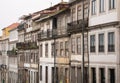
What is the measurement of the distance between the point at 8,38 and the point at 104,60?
7449cm

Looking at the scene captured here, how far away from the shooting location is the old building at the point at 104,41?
35.9m

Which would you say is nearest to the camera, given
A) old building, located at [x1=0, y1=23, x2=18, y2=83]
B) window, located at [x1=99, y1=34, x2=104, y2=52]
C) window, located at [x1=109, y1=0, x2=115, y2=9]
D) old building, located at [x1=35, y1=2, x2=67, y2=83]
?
window, located at [x1=109, y1=0, x2=115, y2=9]

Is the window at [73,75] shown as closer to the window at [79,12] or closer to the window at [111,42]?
the window at [79,12]

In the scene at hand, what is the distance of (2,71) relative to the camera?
393 ft

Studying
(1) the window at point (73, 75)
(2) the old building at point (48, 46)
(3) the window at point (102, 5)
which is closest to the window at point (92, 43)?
(3) the window at point (102, 5)

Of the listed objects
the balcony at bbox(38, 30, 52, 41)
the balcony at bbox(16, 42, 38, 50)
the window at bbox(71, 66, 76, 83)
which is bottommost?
the window at bbox(71, 66, 76, 83)

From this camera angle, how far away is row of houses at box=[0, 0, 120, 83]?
37.1 metres

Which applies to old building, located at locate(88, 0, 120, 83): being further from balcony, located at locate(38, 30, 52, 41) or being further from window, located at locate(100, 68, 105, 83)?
balcony, located at locate(38, 30, 52, 41)

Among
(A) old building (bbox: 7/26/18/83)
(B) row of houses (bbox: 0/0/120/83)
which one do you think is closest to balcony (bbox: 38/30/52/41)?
(B) row of houses (bbox: 0/0/120/83)

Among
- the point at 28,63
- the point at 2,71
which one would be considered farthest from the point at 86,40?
the point at 2,71

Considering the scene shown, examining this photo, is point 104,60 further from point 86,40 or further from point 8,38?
point 8,38

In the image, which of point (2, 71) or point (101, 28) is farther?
point (2, 71)

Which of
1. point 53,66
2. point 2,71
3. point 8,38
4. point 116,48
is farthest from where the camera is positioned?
point 2,71

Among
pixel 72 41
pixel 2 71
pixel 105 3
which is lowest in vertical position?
pixel 2 71
